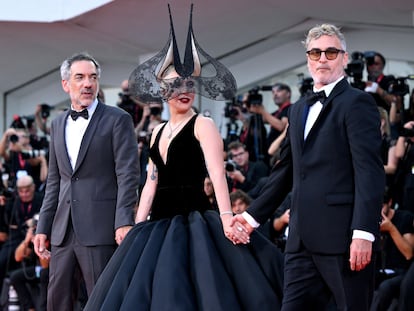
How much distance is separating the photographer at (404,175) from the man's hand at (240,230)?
311 centimetres

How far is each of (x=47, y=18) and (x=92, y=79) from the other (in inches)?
236

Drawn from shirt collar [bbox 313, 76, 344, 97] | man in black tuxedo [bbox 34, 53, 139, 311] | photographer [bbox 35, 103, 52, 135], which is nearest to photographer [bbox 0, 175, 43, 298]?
photographer [bbox 35, 103, 52, 135]

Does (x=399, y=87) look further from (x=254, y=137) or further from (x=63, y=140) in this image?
(x=63, y=140)

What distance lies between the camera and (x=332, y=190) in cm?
429

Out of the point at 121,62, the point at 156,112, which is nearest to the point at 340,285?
the point at 156,112

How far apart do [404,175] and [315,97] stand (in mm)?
3500

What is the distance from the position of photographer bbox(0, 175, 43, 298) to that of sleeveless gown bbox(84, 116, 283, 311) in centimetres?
487

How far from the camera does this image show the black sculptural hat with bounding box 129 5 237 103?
4.99m

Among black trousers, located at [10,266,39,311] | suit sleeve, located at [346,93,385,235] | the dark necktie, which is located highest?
the dark necktie

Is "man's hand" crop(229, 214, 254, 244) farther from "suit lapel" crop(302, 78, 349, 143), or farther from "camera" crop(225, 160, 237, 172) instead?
"camera" crop(225, 160, 237, 172)

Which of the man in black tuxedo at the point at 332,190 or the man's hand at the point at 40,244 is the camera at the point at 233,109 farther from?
the man in black tuxedo at the point at 332,190

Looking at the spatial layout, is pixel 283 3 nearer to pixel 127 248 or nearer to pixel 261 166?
pixel 261 166

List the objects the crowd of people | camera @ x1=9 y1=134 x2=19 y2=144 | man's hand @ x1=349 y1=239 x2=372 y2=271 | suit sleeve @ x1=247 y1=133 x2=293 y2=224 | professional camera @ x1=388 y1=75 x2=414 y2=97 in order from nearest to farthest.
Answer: man's hand @ x1=349 y1=239 x2=372 y2=271, the crowd of people, suit sleeve @ x1=247 y1=133 x2=293 y2=224, professional camera @ x1=388 y1=75 x2=414 y2=97, camera @ x1=9 y1=134 x2=19 y2=144

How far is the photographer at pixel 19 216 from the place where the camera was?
9719 mm
